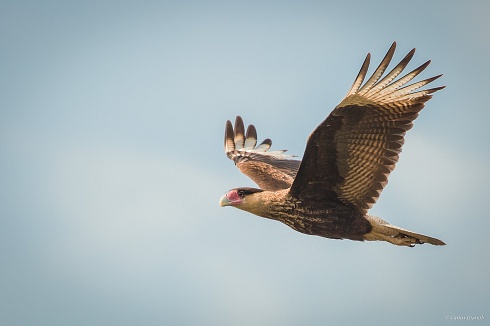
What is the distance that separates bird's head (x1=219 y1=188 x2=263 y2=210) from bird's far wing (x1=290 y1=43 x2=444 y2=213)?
2.13 feet

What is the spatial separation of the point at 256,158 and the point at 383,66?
14.1 feet

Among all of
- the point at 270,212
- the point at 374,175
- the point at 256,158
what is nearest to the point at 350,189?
the point at 374,175

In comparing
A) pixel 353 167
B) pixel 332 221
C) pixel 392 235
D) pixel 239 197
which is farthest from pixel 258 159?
pixel 392 235

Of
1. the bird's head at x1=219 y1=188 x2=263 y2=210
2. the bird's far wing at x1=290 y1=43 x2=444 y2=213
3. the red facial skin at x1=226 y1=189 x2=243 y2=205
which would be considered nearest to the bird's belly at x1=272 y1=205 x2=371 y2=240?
the bird's far wing at x1=290 y1=43 x2=444 y2=213

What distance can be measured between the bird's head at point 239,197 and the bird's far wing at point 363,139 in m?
0.65

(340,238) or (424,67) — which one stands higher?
(424,67)

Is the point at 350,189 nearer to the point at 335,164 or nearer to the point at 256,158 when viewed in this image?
the point at 335,164

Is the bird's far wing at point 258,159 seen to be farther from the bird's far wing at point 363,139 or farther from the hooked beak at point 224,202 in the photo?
the bird's far wing at point 363,139

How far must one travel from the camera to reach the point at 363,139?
917 cm

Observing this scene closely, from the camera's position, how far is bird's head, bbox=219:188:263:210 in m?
10.0

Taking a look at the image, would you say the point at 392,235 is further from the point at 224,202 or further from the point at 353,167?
the point at 224,202

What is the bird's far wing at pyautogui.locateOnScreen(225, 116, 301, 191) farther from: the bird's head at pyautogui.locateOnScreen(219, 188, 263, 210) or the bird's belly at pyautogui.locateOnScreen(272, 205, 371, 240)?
the bird's belly at pyautogui.locateOnScreen(272, 205, 371, 240)

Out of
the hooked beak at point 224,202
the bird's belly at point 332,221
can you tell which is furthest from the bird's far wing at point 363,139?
the hooked beak at point 224,202

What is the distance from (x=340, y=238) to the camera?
31.9 feet
